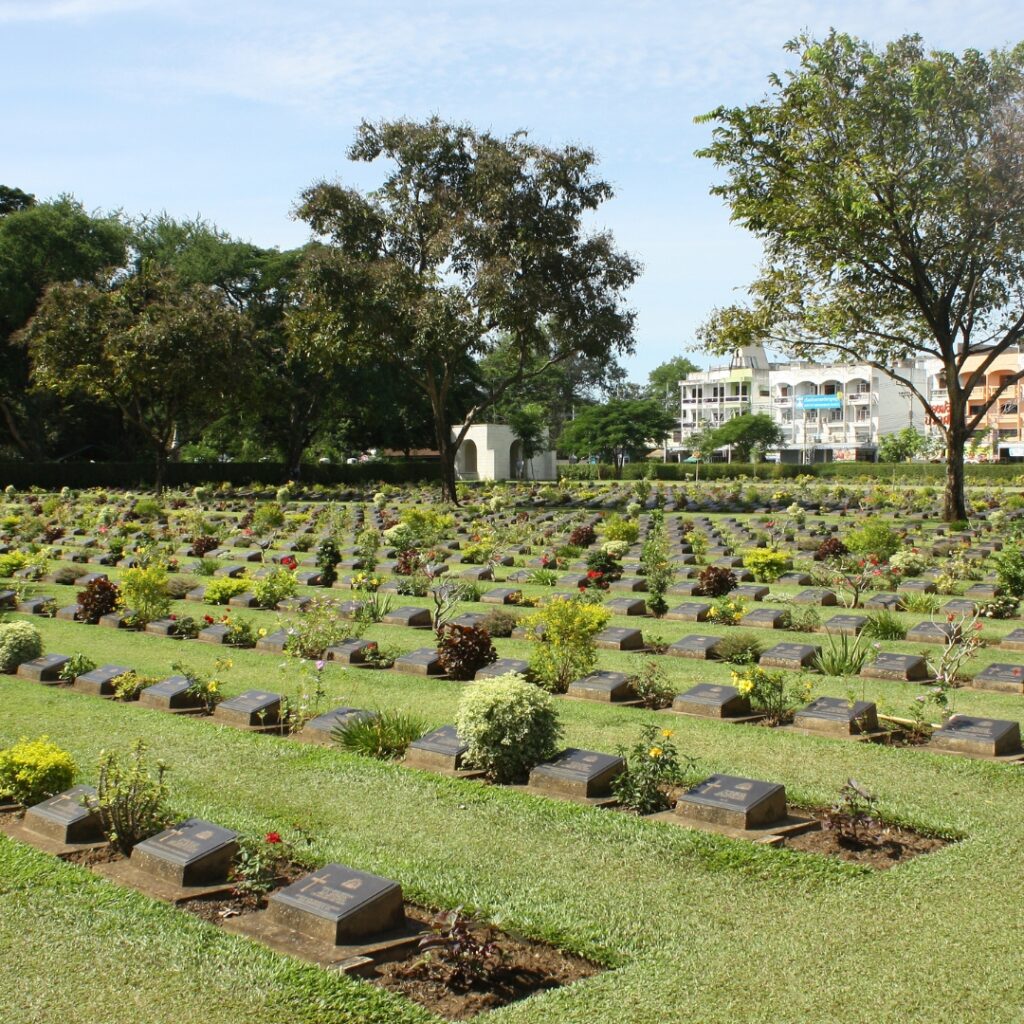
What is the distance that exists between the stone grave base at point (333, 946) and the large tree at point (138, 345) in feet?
107

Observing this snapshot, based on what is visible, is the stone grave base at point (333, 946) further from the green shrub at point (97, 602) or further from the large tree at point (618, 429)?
the large tree at point (618, 429)

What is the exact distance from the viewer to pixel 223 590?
47.0 ft

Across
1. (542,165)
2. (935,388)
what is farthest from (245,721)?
(935,388)

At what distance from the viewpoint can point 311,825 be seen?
583cm

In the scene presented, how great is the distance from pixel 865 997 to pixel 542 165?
28.9 metres

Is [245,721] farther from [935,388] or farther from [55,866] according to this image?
[935,388]

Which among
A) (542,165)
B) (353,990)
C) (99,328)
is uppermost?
(542,165)

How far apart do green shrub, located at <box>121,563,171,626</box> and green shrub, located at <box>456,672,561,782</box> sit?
6955 mm

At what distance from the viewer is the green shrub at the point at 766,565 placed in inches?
590

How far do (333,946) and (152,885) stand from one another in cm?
117

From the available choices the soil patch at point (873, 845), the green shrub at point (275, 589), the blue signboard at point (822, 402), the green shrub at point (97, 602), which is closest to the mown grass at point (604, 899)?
the soil patch at point (873, 845)

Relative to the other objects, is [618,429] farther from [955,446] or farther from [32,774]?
[32,774]

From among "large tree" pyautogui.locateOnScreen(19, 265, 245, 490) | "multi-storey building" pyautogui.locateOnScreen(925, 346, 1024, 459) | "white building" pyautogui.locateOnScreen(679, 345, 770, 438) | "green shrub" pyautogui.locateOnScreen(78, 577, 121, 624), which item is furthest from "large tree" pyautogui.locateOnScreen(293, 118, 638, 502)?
"white building" pyautogui.locateOnScreen(679, 345, 770, 438)

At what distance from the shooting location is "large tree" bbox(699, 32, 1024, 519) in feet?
67.8
